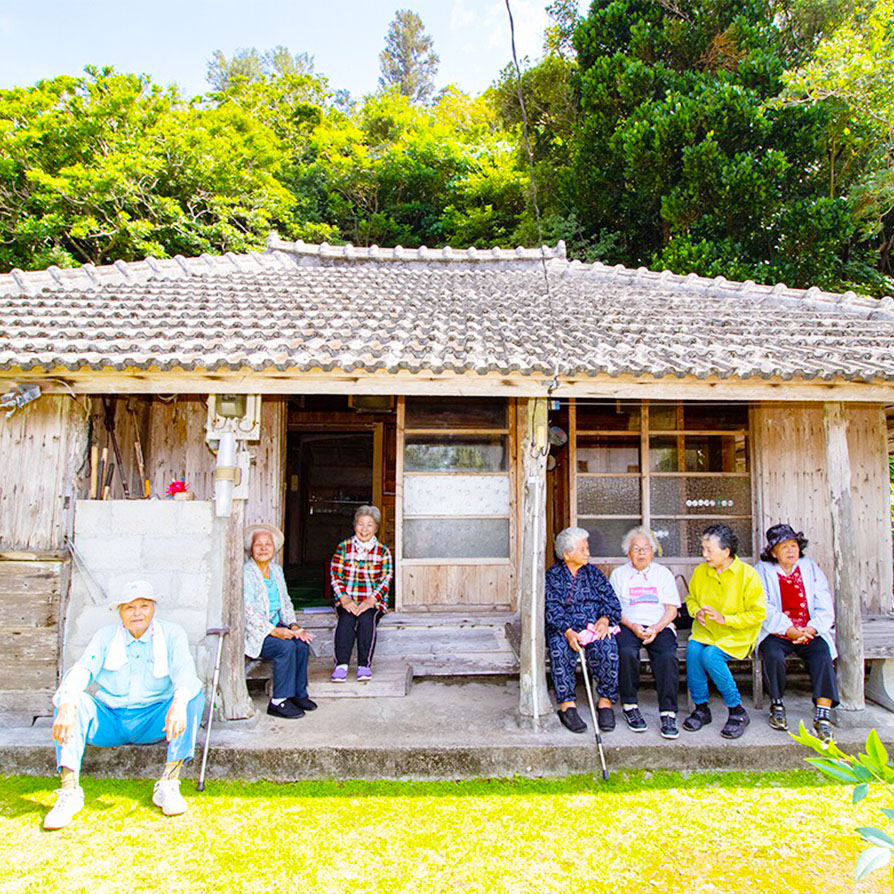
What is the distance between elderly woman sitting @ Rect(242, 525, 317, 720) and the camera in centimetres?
482

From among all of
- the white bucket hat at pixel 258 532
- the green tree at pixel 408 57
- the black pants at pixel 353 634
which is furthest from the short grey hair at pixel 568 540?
the green tree at pixel 408 57

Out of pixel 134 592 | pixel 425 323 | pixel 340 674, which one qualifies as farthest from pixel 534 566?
pixel 134 592

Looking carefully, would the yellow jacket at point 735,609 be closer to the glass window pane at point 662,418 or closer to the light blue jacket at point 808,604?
the light blue jacket at point 808,604

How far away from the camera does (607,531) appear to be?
6.43 metres

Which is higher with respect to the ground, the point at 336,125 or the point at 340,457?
the point at 336,125

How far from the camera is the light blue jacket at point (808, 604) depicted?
15.8ft

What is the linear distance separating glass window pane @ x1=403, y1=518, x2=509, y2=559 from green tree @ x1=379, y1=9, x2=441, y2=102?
34537 mm

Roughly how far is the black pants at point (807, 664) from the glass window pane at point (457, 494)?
8.33 ft

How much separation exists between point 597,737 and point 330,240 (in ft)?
52.2

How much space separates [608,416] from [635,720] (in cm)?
310

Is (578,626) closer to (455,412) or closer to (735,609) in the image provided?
(735,609)

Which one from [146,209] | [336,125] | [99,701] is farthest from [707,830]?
[336,125]

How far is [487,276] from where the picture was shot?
966 cm

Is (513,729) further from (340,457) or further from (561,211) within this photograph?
(561,211)
